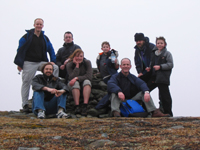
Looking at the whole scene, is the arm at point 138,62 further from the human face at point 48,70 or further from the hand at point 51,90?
the hand at point 51,90

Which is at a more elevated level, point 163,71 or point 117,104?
point 163,71

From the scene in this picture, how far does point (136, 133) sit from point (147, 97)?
3614 millimetres

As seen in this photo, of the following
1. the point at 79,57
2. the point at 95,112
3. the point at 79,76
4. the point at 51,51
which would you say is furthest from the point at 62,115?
the point at 51,51

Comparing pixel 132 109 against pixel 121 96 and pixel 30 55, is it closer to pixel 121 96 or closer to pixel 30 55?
pixel 121 96

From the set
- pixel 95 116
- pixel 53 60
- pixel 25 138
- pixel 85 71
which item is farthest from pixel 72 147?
pixel 53 60

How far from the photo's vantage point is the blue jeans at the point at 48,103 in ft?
30.4

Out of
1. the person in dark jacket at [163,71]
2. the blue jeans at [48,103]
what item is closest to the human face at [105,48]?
the person in dark jacket at [163,71]

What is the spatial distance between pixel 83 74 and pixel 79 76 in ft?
1.36

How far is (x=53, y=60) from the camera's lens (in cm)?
1170

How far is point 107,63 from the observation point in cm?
1148

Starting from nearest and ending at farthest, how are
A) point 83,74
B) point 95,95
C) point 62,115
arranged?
1. point 62,115
2. point 83,74
3. point 95,95

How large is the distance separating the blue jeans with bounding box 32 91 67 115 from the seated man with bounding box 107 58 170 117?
1.77 metres

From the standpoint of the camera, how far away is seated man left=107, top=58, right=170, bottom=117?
913 centimetres

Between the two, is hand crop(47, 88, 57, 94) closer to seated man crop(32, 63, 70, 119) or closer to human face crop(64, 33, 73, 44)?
seated man crop(32, 63, 70, 119)
